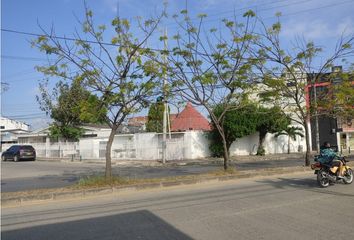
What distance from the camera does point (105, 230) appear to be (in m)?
7.62

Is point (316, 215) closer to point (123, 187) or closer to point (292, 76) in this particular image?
point (123, 187)

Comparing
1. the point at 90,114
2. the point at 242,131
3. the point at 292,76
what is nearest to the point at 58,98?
the point at 242,131

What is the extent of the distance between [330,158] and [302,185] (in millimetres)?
1268

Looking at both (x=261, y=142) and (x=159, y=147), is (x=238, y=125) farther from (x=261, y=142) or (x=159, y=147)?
(x=159, y=147)

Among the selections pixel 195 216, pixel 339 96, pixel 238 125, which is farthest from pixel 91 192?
pixel 238 125

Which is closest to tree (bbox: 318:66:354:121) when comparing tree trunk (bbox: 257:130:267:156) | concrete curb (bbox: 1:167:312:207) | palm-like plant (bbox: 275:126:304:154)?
concrete curb (bbox: 1:167:312:207)

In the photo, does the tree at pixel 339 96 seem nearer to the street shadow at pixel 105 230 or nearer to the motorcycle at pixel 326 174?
the motorcycle at pixel 326 174


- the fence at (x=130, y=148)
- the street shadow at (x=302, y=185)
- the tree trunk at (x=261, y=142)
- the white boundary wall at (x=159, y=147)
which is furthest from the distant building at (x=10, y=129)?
the street shadow at (x=302, y=185)

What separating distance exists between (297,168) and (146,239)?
14.0 metres

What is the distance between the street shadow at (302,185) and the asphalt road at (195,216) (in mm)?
59

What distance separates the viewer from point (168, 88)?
52.4 feet

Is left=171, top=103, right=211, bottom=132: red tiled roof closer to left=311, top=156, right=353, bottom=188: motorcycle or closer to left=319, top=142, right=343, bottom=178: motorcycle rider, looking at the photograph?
left=319, top=142, right=343, bottom=178: motorcycle rider

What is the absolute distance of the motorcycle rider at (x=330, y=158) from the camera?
14.0 metres

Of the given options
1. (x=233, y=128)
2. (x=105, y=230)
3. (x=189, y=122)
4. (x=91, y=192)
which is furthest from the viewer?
(x=189, y=122)
